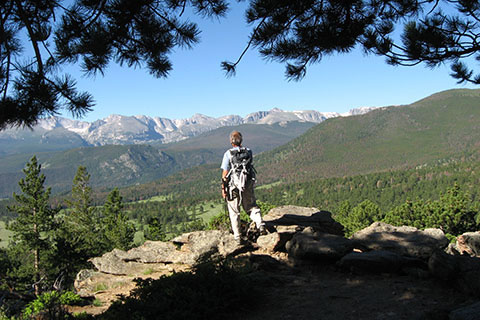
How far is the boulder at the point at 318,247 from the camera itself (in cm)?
793

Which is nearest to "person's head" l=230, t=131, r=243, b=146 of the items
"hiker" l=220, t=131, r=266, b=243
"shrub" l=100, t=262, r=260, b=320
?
"hiker" l=220, t=131, r=266, b=243

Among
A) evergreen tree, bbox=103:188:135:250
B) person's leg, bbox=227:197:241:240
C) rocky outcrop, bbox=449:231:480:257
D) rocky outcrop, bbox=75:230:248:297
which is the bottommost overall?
evergreen tree, bbox=103:188:135:250

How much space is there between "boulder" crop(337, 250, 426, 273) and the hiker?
315cm

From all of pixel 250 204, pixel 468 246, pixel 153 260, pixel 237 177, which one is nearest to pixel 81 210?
pixel 153 260

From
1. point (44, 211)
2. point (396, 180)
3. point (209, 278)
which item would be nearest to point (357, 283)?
point (209, 278)

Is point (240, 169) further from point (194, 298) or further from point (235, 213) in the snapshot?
point (194, 298)

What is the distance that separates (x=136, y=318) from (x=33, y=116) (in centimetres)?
372

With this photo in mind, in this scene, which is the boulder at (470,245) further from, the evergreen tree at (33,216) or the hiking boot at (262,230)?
the evergreen tree at (33,216)

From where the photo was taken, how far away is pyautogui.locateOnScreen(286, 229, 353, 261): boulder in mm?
7926

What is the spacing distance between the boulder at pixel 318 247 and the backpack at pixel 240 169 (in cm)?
202

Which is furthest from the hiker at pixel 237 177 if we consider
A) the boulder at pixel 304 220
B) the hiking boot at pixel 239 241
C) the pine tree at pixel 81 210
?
the pine tree at pixel 81 210

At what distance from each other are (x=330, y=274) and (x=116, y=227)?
41.0 m

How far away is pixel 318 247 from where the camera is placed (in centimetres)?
809

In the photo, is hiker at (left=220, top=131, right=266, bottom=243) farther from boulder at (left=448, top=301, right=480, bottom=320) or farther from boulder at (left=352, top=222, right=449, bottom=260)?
boulder at (left=448, top=301, right=480, bottom=320)
